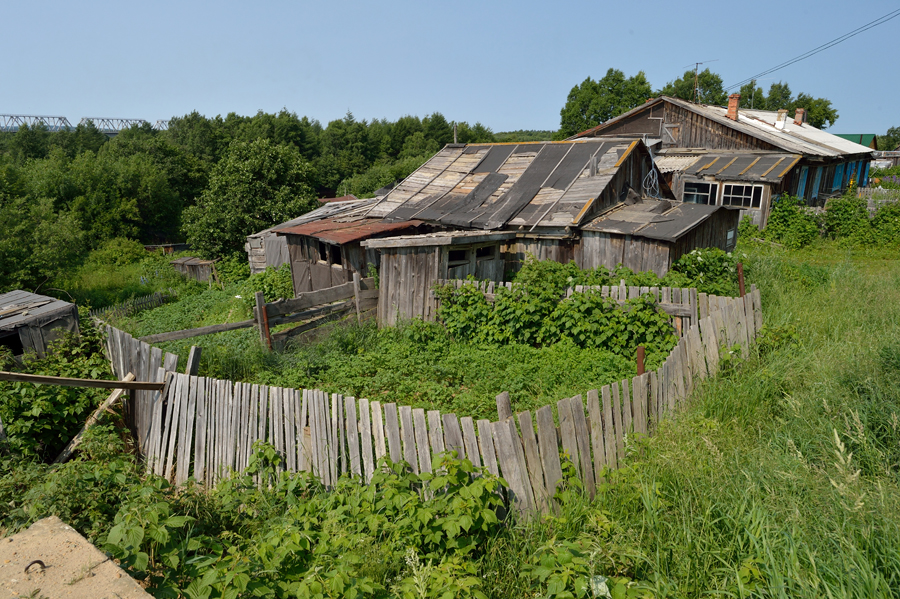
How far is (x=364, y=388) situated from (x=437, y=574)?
13.8 feet

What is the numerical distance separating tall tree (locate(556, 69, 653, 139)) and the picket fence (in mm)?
56033

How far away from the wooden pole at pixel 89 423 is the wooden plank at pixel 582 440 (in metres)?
5.07

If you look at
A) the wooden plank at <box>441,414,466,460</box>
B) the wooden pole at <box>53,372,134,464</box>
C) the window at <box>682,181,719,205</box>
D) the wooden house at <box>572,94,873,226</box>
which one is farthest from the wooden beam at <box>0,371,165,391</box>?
the window at <box>682,181,719,205</box>

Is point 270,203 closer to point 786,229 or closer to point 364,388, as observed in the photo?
point 364,388

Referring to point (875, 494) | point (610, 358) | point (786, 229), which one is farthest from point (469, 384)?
point (786, 229)

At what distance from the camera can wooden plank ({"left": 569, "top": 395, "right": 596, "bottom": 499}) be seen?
161 inches

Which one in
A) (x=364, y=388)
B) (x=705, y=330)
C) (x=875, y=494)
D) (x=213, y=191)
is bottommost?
(x=364, y=388)

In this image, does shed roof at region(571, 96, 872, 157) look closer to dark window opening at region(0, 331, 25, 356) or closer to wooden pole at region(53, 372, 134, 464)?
wooden pole at region(53, 372, 134, 464)

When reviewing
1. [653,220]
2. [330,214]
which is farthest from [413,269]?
[330,214]

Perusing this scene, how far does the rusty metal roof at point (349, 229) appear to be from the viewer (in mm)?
11781

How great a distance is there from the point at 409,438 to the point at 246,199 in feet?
72.9

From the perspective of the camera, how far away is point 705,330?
5.76 meters

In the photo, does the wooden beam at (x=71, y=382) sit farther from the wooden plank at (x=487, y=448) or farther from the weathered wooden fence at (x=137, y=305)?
the weathered wooden fence at (x=137, y=305)

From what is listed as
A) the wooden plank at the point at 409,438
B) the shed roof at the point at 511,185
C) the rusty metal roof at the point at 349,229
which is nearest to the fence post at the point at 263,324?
the rusty metal roof at the point at 349,229
